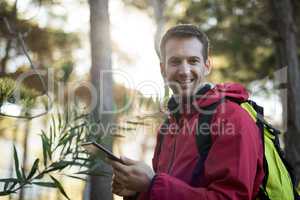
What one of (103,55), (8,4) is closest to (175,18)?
(8,4)

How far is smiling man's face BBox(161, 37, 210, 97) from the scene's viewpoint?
147 centimetres

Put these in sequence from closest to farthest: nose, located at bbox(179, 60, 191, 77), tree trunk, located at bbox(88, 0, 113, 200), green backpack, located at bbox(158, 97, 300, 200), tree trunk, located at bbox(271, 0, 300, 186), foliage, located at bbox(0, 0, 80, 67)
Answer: green backpack, located at bbox(158, 97, 300, 200)
nose, located at bbox(179, 60, 191, 77)
tree trunk, located at bbox(88, 0, 113, 200)
tree trunk, located at bbox(271, 0, 300, 186)
foliage, located at bbox(0, 0, 80, 67)

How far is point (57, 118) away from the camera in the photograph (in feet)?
7.55

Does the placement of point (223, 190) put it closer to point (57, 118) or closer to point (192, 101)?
point (192, 101)

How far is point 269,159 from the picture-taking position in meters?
1.32

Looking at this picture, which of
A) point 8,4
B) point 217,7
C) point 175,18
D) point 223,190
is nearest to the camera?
point 223,190

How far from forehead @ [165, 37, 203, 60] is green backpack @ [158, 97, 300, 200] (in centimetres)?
20

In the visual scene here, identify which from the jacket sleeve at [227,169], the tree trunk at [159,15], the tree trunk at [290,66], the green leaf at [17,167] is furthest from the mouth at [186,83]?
the tree trunk at [159,15]

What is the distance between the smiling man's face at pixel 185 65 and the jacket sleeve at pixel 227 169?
232mm

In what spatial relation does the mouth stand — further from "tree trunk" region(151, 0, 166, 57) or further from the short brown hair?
"tree trunk" region(151, 0, 166, 57)

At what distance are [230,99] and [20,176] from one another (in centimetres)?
111

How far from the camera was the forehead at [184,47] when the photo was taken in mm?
1475

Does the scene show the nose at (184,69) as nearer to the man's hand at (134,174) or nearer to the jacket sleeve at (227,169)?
the jacket sleeve at (227,169)

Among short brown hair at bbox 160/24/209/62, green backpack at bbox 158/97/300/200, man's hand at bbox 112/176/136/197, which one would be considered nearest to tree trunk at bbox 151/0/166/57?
short brown hair at bbox 160/24/209/62
